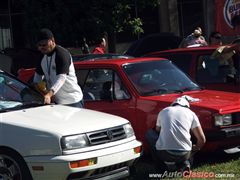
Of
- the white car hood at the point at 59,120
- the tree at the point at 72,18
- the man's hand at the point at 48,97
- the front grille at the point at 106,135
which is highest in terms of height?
the tree at the point at 72,18

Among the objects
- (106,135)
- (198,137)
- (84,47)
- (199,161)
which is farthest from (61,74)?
(84,47)

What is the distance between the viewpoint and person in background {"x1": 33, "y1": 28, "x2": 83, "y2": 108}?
7.19m

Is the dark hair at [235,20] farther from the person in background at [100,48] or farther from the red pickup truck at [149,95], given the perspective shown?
the person in background at [100,48]

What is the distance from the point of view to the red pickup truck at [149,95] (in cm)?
727

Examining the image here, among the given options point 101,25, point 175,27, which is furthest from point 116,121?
point 175,27

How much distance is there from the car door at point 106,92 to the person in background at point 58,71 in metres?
0.58

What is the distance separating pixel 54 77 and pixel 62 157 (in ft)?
6.04

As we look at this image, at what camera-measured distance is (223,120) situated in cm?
729

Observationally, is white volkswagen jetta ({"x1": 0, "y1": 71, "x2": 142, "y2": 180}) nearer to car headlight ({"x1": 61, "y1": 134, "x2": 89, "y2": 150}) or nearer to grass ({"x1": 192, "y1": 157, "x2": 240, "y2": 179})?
car headlight ({"x1": 61, "y1": 134, "x2": 89, "y2": 150})

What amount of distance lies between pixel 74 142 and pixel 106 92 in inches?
88.8

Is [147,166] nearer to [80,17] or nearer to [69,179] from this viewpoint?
[69,179]

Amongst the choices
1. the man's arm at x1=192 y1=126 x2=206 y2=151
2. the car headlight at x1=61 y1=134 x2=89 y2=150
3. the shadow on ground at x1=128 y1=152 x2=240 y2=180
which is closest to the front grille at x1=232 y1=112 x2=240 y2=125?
the shadow on ground at x1=128 y1=152 x2=240 y2=180

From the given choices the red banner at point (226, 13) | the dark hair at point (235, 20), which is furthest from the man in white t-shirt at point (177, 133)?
the red banner at point (226, 13)

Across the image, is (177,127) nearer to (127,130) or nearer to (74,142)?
(127,130)
